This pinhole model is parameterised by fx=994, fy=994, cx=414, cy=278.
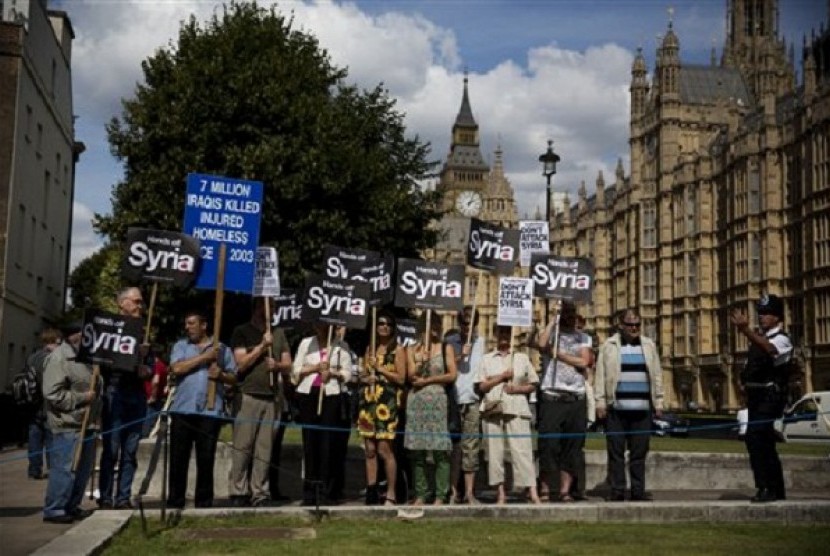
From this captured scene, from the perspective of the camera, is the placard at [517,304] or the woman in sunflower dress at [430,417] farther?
the placard at [517,304]

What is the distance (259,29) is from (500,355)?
19096 mm

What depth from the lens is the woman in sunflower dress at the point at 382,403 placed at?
11.7 meters

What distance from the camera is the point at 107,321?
10727 mm

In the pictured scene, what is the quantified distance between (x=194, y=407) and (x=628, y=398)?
17.1 feet

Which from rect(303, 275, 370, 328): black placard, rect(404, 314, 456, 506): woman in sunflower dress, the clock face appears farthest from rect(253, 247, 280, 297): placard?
the clock face

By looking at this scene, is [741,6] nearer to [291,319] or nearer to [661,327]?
[661,327]

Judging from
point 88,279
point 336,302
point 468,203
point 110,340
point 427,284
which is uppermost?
point 468,203

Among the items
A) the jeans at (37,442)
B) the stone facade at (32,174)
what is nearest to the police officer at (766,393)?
the jeans at (37,442)

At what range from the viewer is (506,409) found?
40.1ft

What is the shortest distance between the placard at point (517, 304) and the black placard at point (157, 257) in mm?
5107

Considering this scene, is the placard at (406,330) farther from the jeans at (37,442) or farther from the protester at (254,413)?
the jeans at (37,442)

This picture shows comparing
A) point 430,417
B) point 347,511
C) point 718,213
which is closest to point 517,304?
point 430,417

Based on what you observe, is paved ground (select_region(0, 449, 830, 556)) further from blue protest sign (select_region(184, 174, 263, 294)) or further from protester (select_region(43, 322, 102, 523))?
blue protest sign (select_region(184, 174, 263, 294))

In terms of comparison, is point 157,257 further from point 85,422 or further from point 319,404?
point 319,404
